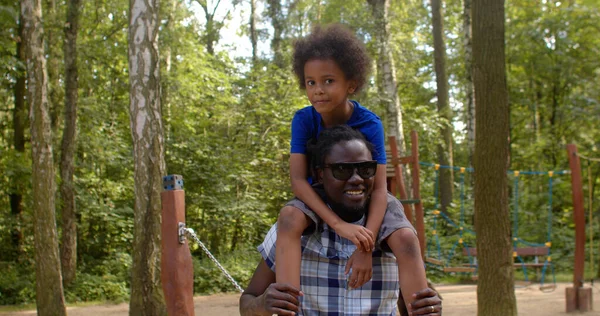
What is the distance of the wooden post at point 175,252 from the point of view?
15.8 ft

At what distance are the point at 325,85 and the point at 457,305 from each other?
8.70 metres

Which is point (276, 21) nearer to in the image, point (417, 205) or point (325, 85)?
point (417, 205)

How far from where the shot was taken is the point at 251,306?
239cm

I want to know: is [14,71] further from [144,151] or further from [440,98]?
[440,98]

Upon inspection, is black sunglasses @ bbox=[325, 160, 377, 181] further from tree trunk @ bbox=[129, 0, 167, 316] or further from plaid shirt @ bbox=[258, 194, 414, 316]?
tree trunk @ bbox=[129, 0, 167, 316]

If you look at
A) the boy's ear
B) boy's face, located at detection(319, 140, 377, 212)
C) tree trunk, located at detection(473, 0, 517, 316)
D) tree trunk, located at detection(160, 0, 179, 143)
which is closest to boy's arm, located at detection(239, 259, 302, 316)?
boy's face, located at detection(319, 140, 377, 212)

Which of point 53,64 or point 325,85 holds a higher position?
point 53,64

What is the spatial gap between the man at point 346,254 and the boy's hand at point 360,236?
3 cm

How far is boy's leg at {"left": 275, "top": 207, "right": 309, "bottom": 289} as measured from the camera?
237 cm

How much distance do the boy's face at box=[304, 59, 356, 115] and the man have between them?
11.3 inches

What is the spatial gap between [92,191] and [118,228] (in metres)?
1.10

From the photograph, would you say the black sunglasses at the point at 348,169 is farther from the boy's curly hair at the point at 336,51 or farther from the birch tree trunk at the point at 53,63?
the birch tree trunk at the point at 53,63

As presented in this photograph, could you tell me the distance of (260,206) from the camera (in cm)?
1585

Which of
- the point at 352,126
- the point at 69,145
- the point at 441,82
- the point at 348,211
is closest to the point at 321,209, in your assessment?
the point at 348,211
